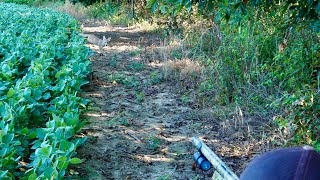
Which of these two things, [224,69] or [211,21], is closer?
[224,69]

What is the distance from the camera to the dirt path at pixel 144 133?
391cm

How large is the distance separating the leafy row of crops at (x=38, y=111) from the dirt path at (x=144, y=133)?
34 centimetres

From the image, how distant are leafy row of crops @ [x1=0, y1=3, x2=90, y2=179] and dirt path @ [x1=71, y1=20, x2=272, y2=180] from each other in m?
0.34

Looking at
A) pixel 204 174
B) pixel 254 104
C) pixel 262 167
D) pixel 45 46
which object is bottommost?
pixel 204 174

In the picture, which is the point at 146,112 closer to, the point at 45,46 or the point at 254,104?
the point at 254,104

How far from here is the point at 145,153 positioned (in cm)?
425

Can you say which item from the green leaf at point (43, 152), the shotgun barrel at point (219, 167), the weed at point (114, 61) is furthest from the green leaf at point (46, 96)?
the weed at point (114, 61)

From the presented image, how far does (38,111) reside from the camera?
420 centimetres

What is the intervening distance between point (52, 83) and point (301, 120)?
3.12 metres

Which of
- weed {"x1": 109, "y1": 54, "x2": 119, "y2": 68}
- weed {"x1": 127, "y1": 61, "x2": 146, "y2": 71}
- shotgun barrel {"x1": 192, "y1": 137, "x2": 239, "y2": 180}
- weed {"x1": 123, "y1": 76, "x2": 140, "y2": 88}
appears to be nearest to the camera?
shotgun barrel {"x1": 192, "y1": 137, "x2": 239, "y2": 180}

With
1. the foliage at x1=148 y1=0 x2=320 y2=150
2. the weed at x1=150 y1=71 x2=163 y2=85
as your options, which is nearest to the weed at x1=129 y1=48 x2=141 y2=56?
the weed at x1=150 y1=71 x2=163 y2=85

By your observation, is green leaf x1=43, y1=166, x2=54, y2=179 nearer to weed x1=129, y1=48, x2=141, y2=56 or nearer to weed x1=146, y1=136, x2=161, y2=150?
weed x1=146, y1=136, x2=161, y2=150

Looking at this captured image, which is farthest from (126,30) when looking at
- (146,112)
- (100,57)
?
(146,112)

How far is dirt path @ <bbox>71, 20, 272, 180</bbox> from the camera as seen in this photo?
3.91 metres
